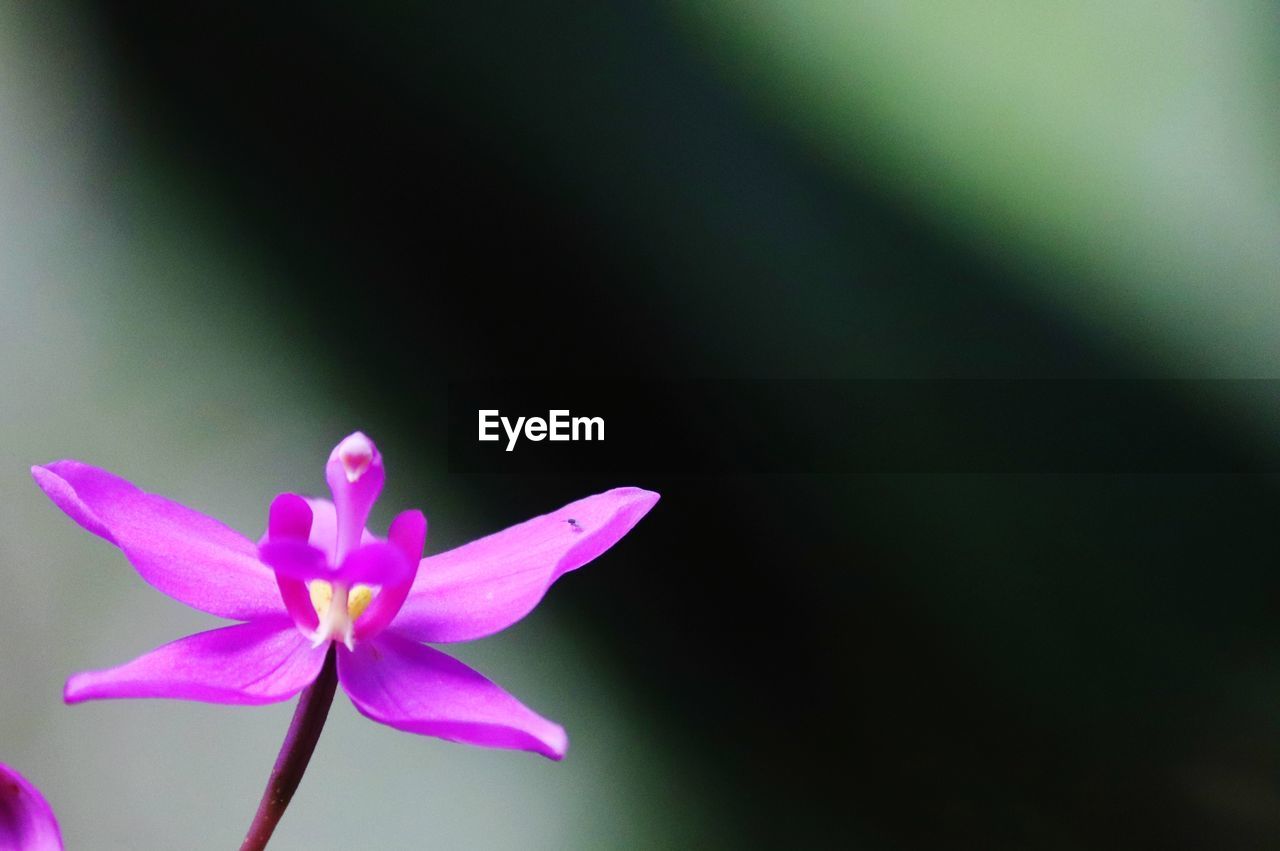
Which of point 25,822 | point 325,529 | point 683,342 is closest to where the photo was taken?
point 25,822

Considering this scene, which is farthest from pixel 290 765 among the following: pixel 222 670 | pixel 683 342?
pixel 683 342

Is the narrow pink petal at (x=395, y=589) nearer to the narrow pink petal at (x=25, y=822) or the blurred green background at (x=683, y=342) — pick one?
the narrow pink petal at (x=25, y=822)

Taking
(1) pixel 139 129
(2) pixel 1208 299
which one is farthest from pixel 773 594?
(1) pixel 139 129

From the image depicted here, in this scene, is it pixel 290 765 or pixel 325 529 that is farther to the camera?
pixel 325 529

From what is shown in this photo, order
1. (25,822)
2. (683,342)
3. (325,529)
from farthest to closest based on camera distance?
(683,342) < (325,529) < (25,822)

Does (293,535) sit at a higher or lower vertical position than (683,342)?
lower

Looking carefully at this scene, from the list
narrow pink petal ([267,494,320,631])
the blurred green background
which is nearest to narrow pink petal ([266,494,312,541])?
narrow pink petal ([267,494,320,631])

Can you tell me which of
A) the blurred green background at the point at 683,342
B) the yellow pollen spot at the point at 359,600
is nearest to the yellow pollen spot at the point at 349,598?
the yellow pollen spot at the point at 359,600

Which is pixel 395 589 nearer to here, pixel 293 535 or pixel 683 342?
pixel 293 535
